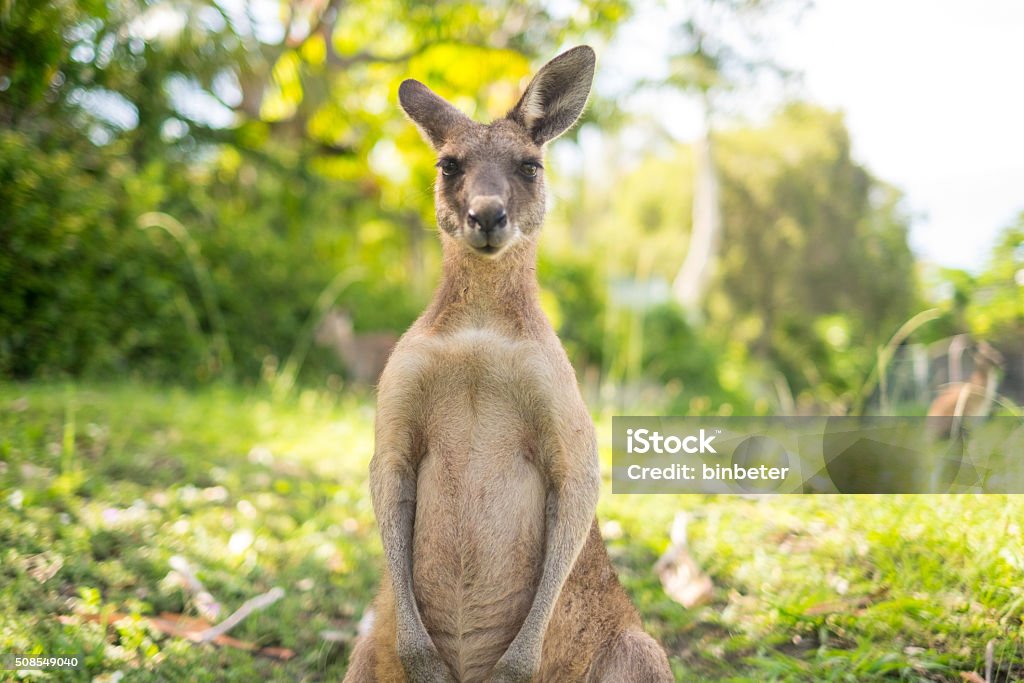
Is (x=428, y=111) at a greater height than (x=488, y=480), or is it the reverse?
(x=428, y=111)

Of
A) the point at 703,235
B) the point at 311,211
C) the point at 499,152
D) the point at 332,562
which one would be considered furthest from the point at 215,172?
the point at 703,235

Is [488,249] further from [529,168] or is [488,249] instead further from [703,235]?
[703,235]

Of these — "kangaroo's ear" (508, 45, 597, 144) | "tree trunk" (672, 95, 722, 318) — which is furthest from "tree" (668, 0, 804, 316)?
"kangaroo's ear" (508, 45, 597, 144)

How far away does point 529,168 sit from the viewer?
2.64 metres

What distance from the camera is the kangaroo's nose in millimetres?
2371

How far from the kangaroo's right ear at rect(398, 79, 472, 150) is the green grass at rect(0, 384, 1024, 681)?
7.15ft

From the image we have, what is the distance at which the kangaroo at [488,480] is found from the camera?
2.43 m

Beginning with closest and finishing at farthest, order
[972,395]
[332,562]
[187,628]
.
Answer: [187,628] → [972,395] → [332,562]

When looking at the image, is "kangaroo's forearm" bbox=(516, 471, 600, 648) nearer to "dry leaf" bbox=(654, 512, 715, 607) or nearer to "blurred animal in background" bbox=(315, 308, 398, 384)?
"dry leaf" bbox=(654, 512, 715, 607)

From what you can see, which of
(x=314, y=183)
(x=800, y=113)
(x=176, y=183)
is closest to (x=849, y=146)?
(x=800, y=113)

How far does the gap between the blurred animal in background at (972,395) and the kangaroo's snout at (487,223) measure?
89.1 inches

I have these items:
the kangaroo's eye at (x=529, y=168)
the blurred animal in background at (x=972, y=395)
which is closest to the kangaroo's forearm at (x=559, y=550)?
the kangaroo's eye at (x=529, y=168)

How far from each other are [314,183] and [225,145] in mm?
1420

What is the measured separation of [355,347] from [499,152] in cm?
803
